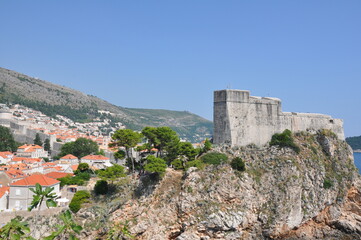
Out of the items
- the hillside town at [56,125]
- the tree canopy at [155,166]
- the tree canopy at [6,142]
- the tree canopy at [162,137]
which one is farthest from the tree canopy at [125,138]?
the hillside town at [56,125]

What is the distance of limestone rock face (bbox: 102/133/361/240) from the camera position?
80.5 ft

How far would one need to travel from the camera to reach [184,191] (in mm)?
25703

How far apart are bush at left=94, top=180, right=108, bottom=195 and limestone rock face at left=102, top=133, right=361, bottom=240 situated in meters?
3.19

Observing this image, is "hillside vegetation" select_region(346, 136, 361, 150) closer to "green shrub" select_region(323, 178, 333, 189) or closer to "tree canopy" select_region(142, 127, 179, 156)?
"green shrub" select_region(323, 178, 333, 189)

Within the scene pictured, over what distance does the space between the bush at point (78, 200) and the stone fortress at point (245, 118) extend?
40.9 ft

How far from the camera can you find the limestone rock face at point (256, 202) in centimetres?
2455

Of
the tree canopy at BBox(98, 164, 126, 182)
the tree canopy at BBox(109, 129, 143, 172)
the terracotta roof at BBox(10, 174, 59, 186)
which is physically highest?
the tree canopy at BBox(109, 129, 143, 172)

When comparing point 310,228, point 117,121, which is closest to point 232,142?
point 310,228

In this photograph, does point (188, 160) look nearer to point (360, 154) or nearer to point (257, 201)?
point (257, 201)

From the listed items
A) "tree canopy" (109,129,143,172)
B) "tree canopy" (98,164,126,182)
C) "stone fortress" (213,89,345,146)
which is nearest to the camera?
"tree canopy" (98,164,126,182)

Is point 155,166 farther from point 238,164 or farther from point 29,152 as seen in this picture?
point 29,152

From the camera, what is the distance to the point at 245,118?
31.4 m

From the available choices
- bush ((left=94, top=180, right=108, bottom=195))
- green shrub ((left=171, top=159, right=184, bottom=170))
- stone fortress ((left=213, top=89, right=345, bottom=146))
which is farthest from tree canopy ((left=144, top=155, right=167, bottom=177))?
stone fortress ((left=213, top=89, right=345, bottom=146))

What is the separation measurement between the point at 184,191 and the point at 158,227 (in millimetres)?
3287
